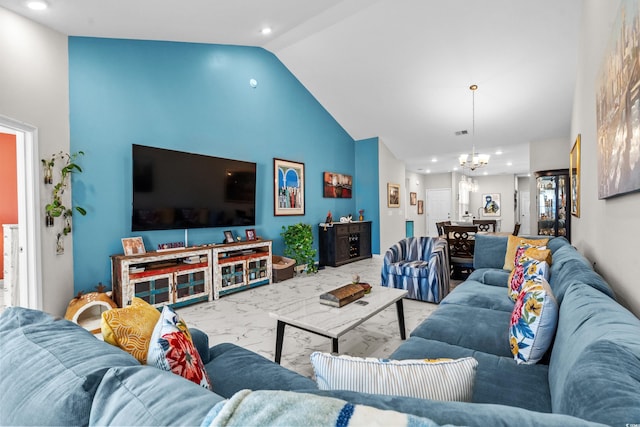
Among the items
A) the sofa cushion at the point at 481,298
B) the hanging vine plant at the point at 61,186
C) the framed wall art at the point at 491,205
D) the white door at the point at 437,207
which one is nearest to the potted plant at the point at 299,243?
the hanging vine plant at the point at 61,186

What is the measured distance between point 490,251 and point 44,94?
4982mm

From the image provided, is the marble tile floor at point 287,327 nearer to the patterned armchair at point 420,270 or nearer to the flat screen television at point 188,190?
the patterned armchair at point 420,270

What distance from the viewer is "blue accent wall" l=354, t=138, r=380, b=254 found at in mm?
7152

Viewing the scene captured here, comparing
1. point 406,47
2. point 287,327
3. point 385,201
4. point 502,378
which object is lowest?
point 287,327

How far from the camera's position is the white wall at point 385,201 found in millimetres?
7219

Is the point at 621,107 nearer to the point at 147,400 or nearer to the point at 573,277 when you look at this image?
the point at 573,277

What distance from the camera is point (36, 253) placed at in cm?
281

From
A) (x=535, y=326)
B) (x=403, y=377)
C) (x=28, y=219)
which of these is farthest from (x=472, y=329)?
(x=28, y=219)

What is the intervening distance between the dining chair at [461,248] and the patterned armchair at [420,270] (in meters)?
0.65

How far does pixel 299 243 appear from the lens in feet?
17.8

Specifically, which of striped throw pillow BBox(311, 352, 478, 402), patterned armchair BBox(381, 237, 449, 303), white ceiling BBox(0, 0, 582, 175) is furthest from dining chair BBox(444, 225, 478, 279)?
striped throw pillow BBox(311, 352, 478, 402)

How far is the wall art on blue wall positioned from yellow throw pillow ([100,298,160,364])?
4.27 meters

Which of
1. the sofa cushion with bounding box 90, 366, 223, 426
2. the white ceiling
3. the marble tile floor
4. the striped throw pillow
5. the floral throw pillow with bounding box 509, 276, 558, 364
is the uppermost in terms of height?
the white ceiling

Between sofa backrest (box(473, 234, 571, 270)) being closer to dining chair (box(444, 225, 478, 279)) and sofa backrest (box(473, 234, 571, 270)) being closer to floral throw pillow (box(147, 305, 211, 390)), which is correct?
dining chair (box(444, 225, 478, 279))
